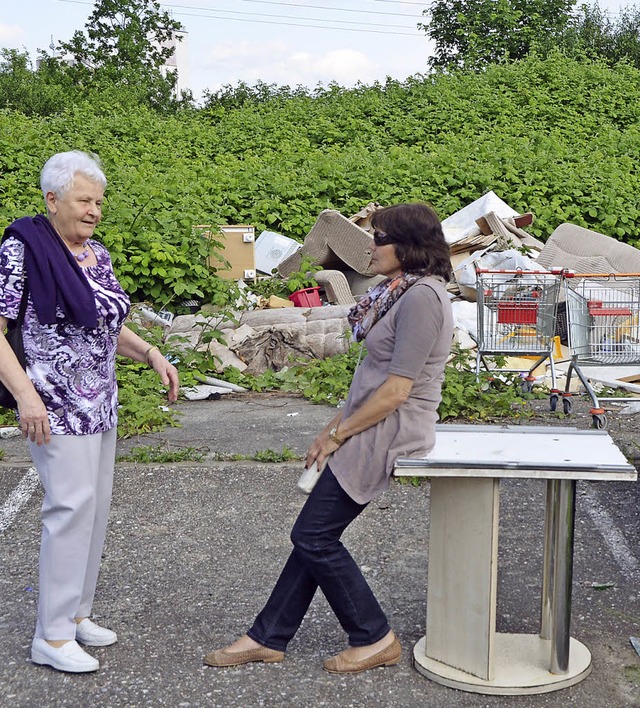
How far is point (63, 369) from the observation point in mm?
3293

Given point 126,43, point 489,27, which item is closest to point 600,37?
point 489,27

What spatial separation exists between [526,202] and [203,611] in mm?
10527

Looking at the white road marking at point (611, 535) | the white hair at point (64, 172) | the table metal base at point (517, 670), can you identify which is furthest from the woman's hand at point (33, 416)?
the white road marking at point (611, 535)

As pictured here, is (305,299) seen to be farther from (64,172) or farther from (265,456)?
(64,172)

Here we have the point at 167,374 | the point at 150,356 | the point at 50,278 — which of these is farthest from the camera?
the point at 150,356

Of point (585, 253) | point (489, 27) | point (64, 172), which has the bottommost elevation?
point (585, 253)

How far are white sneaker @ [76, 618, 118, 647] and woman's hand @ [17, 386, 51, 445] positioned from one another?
90cm

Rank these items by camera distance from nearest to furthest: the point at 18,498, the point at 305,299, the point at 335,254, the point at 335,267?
1. the point at 18,498
2. the point at 305,299
3. the point at 335,254
4. the point at 335,267

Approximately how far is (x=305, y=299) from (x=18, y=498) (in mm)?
5280

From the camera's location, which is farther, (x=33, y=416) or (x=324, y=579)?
(x=324, y=579)

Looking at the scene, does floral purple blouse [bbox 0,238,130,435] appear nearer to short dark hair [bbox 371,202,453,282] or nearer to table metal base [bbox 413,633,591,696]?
short dark hair [bbox 371,202,453,282]

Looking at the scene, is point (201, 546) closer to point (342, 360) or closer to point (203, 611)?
point (203, 611)

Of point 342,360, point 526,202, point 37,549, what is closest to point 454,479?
point 37,549

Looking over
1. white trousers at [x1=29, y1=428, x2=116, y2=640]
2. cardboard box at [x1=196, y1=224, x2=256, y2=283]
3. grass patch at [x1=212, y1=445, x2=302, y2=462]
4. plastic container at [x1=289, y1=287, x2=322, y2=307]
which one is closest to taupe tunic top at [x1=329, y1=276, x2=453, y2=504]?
white trousers at [x1=29, y1=428, x2=116, y2=640]
